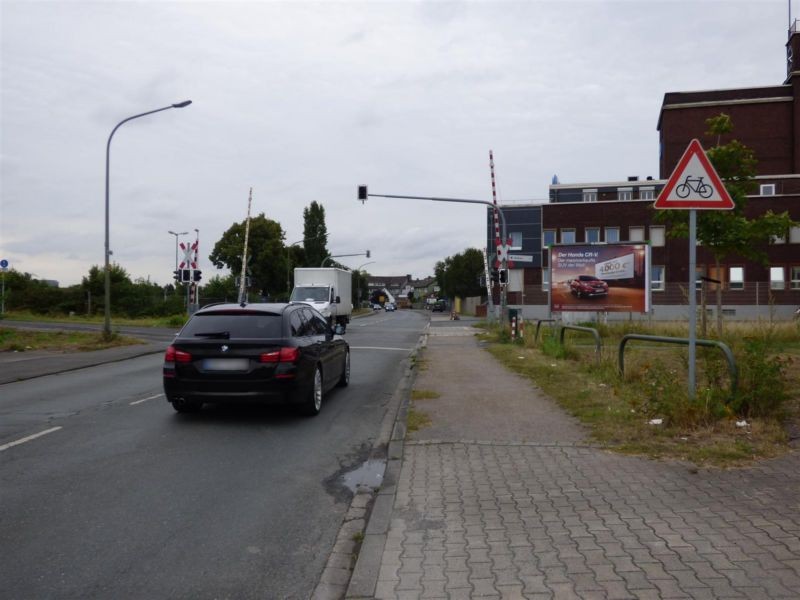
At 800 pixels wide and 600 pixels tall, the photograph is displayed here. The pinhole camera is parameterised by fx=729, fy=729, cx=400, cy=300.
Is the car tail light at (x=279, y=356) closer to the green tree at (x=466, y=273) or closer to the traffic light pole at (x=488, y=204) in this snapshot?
the traffic light pole at (x=488, y=204)

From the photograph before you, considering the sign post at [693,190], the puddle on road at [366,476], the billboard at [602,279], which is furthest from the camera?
the billboard at [602,279]

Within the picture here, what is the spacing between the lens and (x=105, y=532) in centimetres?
489

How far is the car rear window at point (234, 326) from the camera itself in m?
9.16

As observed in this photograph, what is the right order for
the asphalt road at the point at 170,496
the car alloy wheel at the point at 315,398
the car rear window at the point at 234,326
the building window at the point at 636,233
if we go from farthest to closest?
the building window at the point at 636,233, the car alloy wheel at the point at 315,398, the car rear window at the point at 234,326, the asphalt road at the point at 170,496

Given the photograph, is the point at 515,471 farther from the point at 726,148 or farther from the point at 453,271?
the point at 453,271

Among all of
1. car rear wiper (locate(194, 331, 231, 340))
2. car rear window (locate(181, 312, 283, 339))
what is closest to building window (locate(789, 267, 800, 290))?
car rear window (locate(181, 312, 283, 339))

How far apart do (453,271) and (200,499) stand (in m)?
86.0

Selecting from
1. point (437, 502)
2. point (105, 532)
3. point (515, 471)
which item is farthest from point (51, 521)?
point (515, 471)

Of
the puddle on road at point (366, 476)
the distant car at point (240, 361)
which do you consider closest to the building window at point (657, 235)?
the distant car at point (240, 361)

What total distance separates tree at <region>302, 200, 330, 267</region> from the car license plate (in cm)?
6483

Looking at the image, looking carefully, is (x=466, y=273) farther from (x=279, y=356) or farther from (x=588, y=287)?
(x=279, y=356)

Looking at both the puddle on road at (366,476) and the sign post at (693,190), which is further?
the sign post at (693,190)

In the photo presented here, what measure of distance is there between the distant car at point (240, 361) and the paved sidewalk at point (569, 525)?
7.14ft

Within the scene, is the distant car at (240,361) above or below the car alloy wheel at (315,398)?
above
